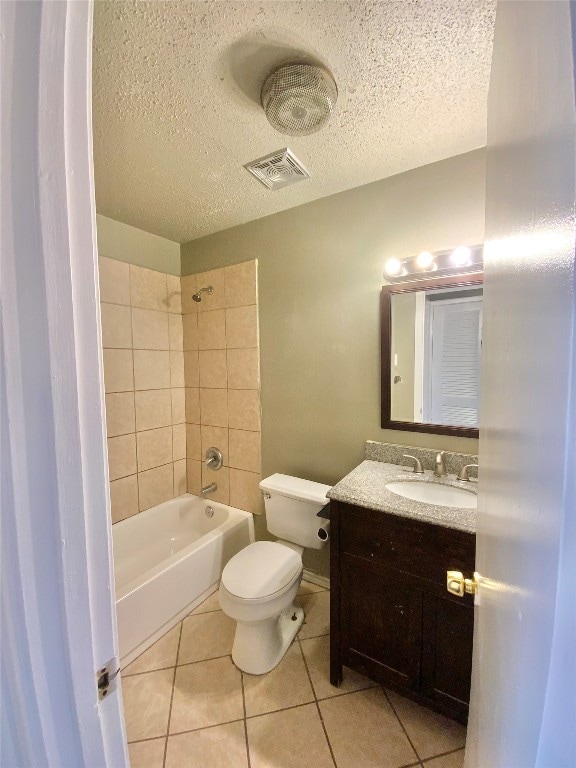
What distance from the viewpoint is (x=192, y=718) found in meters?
1.17

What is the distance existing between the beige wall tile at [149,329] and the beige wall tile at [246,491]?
110cm

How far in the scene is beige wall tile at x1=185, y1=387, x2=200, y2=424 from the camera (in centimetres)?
229

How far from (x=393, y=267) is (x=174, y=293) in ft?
5.36

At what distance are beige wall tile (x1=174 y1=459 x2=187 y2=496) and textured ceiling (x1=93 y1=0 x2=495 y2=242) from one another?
6.08 ft

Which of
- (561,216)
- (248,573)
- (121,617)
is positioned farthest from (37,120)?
(121,617)

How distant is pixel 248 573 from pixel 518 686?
1271 mm

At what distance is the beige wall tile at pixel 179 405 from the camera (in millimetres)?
2293

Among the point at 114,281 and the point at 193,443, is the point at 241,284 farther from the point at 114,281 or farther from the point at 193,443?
the point at 193,443

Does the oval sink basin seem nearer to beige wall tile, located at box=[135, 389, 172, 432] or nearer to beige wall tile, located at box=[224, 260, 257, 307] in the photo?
beige wall tile, located at box=[224, 260, 257, 307]

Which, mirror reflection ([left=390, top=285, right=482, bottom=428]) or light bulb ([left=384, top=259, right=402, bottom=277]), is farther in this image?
light bulb ([left=384, top=259, right=402, bottom=277])

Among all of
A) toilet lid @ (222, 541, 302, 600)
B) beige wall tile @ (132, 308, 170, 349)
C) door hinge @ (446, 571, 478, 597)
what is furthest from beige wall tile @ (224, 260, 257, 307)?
door hinge @ (446, 571, 478, 597)

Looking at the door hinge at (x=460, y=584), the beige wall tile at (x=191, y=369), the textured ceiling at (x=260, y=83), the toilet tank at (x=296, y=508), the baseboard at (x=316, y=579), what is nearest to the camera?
the door hinge at (x=460, y=584)

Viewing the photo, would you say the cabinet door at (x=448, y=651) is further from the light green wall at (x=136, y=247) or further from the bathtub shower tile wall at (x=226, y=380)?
the light green wall at (x=136, y=247)

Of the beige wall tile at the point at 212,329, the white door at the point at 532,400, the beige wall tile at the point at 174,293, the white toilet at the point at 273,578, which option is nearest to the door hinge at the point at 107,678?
the white door at the point at 532,400
